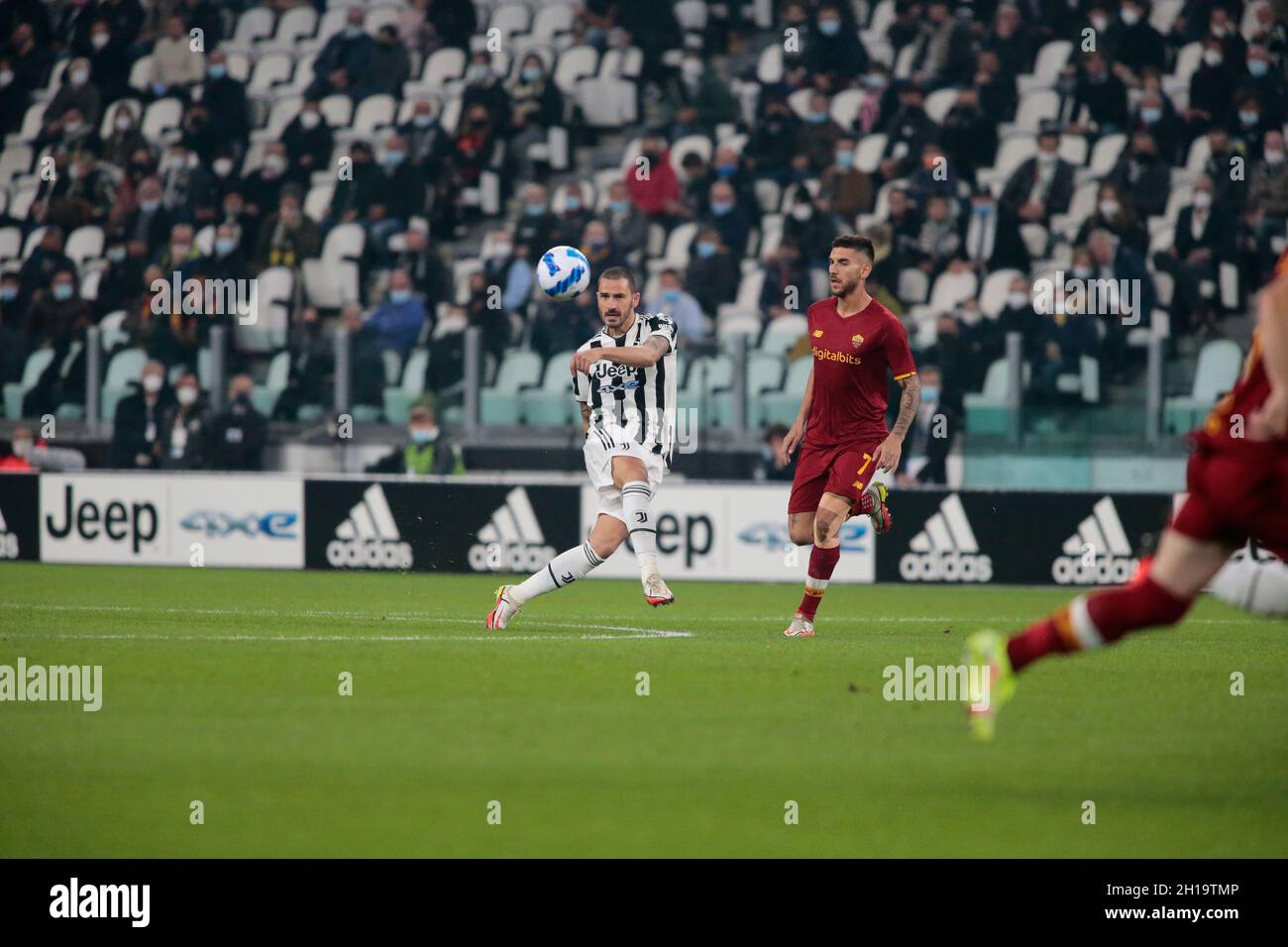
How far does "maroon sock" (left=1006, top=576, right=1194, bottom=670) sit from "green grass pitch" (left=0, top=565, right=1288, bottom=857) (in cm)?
47

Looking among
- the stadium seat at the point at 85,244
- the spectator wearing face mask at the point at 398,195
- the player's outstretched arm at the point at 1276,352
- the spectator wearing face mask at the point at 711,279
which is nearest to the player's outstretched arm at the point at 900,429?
the player's outstretched arm at the point at 1276,352

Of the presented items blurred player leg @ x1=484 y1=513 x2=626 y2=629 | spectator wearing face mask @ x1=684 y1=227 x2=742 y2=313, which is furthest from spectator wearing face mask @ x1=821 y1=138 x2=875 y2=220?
blurred player leg @ x1=484 y1=513 x2=626 y2=629

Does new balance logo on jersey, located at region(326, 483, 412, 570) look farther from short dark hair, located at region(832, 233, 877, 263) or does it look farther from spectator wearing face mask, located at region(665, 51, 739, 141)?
short dark hair, located at region(832, 233, 877, 263)

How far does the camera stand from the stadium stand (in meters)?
18.9

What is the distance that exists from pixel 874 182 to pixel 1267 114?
428 cm

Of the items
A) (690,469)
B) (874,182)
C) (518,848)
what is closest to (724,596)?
(690,469)

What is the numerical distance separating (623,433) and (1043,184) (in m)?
10.2

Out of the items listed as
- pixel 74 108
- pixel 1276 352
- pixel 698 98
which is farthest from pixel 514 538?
pixel 1276 352

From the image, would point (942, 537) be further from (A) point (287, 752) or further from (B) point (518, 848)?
(B) point (518, 848)

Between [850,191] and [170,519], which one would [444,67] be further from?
[170,519]

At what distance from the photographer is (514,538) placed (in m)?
18.5

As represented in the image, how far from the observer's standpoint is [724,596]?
52.0 feet

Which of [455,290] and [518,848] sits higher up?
[455,290]
